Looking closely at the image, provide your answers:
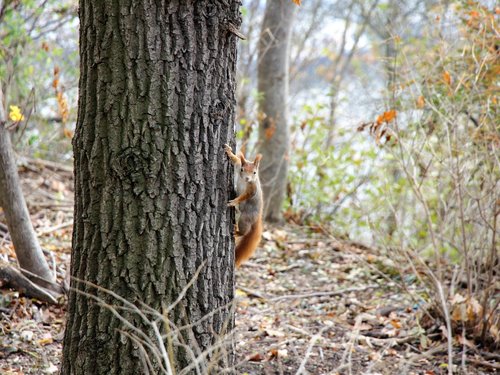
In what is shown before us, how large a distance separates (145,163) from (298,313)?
2684mm

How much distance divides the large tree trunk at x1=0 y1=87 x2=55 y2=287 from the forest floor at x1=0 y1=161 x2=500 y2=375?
0.71 ft

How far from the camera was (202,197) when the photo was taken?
2709 millimetres

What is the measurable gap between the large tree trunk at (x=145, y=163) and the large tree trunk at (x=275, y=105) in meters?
4.15

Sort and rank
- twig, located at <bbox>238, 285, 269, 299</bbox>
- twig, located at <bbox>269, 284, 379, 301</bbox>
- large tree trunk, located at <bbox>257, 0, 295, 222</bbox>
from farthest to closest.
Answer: large tree trunk, located at <bbox>257, 0, 295, 222</bbox>
twig, located at <bbox>238, 285, 269, 299</bbox>
twig, located at <bbox>269, 284, 379, 301</bbox>

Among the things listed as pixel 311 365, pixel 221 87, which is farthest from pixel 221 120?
pixel 311 365

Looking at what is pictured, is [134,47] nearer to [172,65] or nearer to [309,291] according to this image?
[172,65]

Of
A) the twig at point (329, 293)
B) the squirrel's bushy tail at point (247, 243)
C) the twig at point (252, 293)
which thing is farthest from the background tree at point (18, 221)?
the twig at point (329, 293)

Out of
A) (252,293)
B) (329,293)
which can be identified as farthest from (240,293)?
(329,293)

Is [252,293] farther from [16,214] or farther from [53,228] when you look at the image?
[16,214]

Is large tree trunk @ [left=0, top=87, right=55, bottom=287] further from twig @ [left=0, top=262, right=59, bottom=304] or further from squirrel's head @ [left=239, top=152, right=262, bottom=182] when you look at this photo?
squirrel's head @ [left=239, top=152, right=262, bottom=182]

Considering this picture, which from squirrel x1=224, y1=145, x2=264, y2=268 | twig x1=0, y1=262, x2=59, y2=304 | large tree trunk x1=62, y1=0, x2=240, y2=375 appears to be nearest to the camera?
large tree trunk x1=62, y1=0, x2=240, y2=375

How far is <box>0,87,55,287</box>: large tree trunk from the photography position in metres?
3.94

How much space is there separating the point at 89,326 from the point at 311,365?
5.39ft

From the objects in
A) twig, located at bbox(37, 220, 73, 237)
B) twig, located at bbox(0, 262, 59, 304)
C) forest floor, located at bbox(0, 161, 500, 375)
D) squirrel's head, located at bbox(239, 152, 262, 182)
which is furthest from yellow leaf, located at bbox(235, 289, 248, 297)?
squirrel's head, located at bbox(239, 152, 262, 182)
